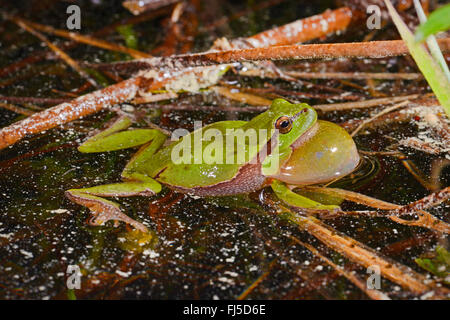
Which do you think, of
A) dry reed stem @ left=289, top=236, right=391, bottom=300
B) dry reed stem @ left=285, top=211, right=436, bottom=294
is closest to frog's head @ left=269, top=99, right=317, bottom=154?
dry reed stem @ left=285, top=211, right=436, bottom=294

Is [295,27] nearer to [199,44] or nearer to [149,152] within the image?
Answer: [199,44]

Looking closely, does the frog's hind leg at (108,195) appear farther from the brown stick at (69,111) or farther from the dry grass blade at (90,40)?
the dry grass blade at (90,40)

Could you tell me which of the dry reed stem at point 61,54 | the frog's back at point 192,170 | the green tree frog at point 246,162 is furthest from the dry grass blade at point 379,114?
the dry reed stem at point 61,54

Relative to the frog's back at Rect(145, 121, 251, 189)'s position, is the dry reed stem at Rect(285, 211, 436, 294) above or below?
below

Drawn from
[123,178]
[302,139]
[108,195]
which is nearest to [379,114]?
[302,139]

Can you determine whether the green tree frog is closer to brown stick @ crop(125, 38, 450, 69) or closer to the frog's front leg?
the frog's front leg

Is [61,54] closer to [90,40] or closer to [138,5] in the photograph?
[90,40]
